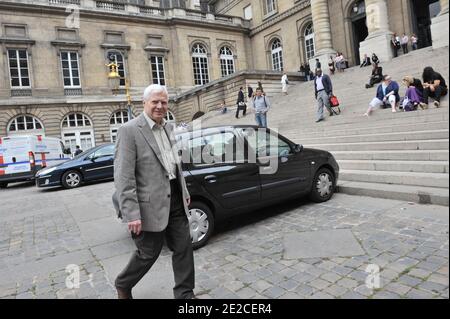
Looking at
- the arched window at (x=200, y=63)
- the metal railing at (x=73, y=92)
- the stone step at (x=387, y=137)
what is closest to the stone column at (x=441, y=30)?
the stone step at (x=387, y=137)

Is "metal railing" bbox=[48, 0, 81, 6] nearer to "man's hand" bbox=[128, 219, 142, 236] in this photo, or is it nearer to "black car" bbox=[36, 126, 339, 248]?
"black car" bbox=[36, 126, 339, 248]

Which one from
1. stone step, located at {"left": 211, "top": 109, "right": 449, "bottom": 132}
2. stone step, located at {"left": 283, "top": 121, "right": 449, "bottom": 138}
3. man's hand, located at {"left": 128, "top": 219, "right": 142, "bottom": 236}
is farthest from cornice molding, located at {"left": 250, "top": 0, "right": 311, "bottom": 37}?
man's hand, located at {"left": 128, "top": 219, "right": 142, "bottom": 236}

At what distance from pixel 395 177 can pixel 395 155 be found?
3.24 feet

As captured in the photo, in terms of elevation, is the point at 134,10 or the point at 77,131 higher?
the point at 134,10

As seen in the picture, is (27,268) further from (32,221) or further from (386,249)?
(386,249)

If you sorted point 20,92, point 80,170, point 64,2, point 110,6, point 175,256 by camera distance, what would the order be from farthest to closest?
point 110,6
point 64,2
point 20,92
point 80,170
point 175,256

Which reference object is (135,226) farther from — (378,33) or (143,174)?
(378,33)

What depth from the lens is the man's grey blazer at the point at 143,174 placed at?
2705 mm

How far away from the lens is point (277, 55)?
3697 cm

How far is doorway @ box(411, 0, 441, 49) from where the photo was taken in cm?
2473

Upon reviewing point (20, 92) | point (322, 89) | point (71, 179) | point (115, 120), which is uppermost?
point (20, 92)

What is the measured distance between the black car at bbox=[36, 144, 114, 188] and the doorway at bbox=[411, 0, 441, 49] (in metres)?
24.0

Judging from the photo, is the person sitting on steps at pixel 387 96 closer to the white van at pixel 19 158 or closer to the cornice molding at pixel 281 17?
the white van at pixel 19 158

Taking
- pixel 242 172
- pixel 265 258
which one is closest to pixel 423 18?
pixel 242 172
